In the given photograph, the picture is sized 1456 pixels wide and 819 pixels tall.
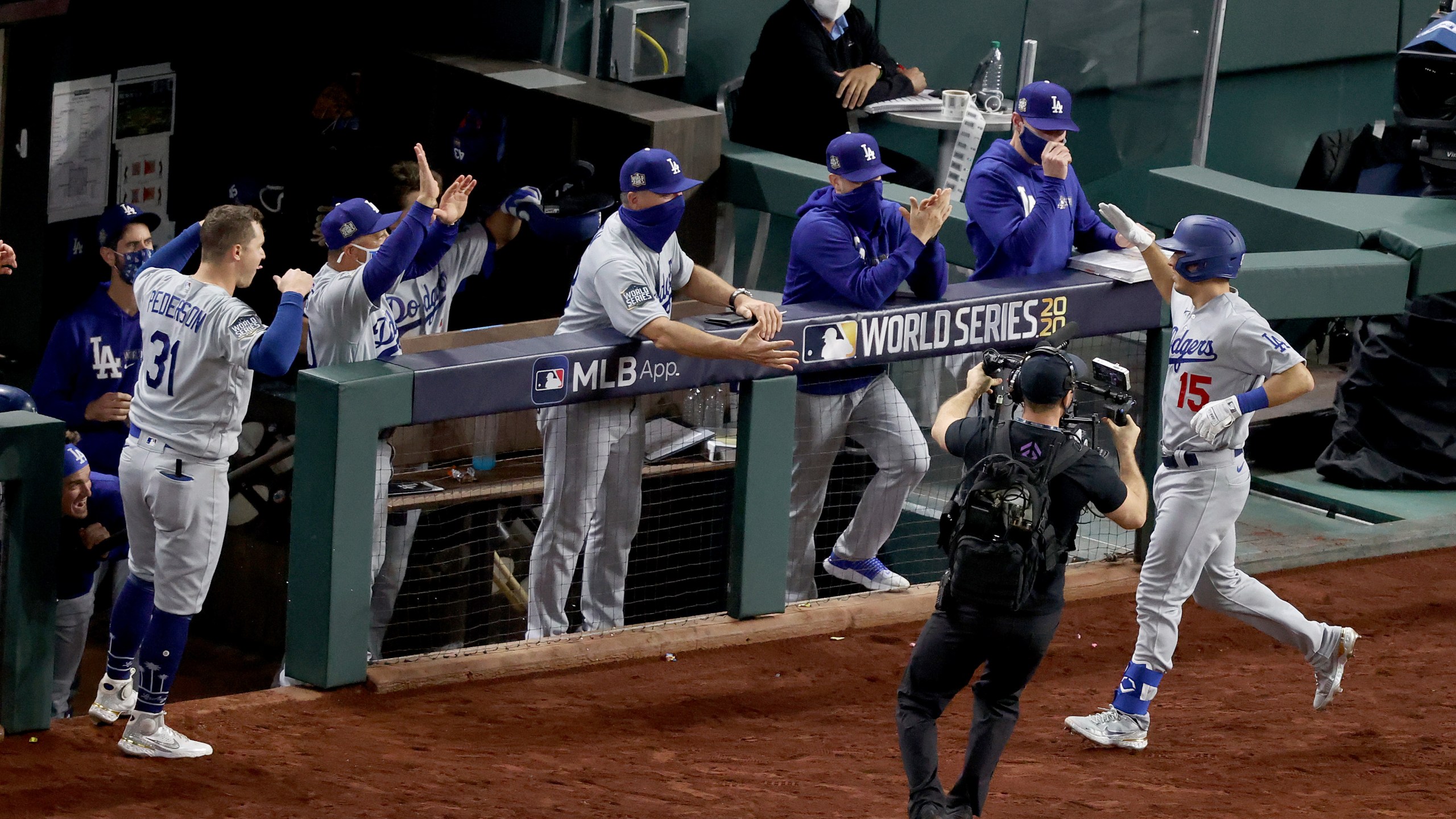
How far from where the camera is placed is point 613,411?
645cm

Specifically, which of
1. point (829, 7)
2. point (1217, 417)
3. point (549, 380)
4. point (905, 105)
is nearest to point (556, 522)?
point (549, 380)

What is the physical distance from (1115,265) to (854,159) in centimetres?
129

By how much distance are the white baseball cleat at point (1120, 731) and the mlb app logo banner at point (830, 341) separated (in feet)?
5.28

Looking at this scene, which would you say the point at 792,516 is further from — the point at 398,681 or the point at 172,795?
the point at 172,795

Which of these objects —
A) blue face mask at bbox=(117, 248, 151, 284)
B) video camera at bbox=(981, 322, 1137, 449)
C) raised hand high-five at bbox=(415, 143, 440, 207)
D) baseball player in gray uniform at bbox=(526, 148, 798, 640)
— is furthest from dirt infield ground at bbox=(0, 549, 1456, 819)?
blue face mask at bbox=(117, 248, 151, 284)

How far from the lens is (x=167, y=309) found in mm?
5449

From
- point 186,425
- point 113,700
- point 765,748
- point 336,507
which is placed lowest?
point 765,748

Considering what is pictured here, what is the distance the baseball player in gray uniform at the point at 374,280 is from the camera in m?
5.98

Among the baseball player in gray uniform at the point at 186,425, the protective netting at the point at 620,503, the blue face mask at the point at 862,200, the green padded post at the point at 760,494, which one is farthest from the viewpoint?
the blue face mask at the point at 862,200

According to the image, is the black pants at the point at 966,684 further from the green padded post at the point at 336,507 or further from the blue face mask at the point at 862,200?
the blue face mask at the point at 862,200

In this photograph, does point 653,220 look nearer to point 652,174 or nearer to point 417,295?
point 652,174

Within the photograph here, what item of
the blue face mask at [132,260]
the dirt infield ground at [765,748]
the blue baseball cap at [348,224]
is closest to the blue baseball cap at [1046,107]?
the dirt infield ground at [765,748]

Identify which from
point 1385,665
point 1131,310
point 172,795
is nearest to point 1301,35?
point 1131,310

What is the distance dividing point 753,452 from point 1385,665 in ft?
8.02
